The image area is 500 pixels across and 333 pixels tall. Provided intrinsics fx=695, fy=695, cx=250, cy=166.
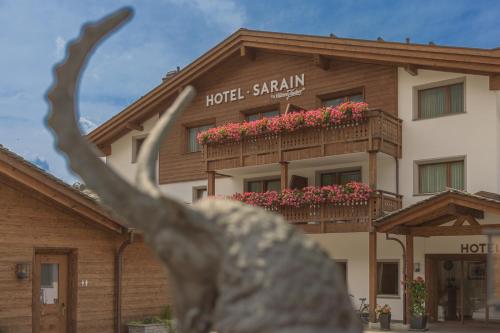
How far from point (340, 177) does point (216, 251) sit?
69.7ft

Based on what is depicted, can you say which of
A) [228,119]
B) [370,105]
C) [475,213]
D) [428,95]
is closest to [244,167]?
[228,119]

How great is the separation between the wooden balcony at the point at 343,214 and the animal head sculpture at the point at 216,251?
18.1 meters

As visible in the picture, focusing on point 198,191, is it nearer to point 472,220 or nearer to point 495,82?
point 472,220

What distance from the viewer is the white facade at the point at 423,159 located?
19922mm

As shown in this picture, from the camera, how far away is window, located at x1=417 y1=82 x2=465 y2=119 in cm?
2089

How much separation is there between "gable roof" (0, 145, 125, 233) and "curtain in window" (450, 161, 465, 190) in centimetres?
1001

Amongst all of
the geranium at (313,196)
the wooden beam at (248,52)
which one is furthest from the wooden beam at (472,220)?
the wooden beam at (248,52)

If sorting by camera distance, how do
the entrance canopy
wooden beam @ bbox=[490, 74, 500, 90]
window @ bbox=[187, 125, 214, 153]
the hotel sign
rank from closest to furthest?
the entrance canopy
wooden beam @ bbox=[490, 74, 500, 90]
the hotel sign
window @ bbox=[187, 125, 214, 153]

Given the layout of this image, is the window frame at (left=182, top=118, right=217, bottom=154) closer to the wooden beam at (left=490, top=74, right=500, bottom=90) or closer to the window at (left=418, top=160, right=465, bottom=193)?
the window at (left=418, top=160, right=465, bottom=193)

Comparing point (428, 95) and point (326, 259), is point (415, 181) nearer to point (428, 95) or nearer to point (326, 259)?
point (428, 95)

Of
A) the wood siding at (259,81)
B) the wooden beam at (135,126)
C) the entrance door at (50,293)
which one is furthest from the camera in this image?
the wooden beam at (135,126)

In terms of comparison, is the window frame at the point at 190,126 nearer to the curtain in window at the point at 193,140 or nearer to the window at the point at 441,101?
the curtain in window at the point at 193,140

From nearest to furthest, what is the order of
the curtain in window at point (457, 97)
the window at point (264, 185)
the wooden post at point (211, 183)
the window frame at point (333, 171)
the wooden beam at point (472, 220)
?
the wooden beam at point (472, 220), the curtain in window at point (457, 97), the window frame at point (333, 171), the wooden post at point (211, 183), the window at point (264, 185)

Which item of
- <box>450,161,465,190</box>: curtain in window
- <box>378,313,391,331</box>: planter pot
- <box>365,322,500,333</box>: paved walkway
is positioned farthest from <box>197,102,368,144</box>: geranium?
<box>365,322,500,333</box>: paved walkway
